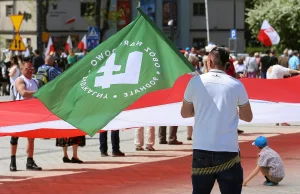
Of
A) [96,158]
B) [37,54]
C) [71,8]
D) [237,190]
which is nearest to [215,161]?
[237,190]

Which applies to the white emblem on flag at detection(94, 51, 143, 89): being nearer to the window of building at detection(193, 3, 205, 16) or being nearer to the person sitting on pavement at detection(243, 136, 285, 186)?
the person sitting on pavement at detection(243, 136, 285, 186)

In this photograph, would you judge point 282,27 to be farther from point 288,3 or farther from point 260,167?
point 260,167

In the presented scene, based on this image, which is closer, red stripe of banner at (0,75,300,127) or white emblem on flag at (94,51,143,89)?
white emblem on flag at (94,51,143,89)

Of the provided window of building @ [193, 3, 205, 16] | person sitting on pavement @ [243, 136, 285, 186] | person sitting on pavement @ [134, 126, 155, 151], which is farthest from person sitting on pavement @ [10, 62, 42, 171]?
window of building @ [193, 3, 205, 16]

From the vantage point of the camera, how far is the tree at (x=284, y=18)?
6209 centimetres

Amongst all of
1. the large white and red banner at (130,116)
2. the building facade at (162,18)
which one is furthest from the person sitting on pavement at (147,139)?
the building facade at (162,18)

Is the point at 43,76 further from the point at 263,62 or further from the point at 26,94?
the point at 263,62

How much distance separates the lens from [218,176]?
8156mm

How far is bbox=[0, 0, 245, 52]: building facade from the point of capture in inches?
3206

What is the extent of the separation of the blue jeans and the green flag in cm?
200

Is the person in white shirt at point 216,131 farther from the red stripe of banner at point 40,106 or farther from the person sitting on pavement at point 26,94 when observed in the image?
the person sitting on pavement at point 26,94

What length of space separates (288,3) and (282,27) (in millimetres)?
1798

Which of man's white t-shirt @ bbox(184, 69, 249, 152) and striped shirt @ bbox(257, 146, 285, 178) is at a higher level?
man's white t-shirt @ bbox(184, 69, 249, 152)

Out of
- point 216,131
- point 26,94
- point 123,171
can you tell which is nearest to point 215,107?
point 216,131
